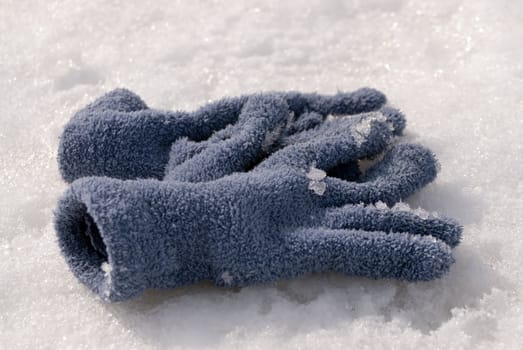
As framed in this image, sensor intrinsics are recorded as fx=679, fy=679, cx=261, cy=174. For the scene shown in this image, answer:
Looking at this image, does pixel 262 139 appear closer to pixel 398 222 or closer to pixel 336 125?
pixel 336 125

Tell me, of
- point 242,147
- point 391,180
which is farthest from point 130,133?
point 391,180

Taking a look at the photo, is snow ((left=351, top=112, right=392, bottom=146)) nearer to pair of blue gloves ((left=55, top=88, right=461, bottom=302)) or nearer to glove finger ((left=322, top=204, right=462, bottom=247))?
pair of blue gloves ((left=55, top=88, right=461, bottom=302))

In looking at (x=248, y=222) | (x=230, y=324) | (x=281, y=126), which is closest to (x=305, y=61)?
(x=281, y=126)

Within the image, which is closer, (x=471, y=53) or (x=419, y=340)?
(x=419, y=340)

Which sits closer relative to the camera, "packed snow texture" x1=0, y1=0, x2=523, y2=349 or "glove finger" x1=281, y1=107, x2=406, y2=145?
"packed snow texture" x1=0, y1=0, x2=523, y2=349

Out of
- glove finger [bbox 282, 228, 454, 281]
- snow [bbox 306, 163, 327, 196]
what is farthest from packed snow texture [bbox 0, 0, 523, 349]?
snow [bbox 306, 163, 327, 196]

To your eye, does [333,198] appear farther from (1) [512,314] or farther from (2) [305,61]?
(2) [305,61]

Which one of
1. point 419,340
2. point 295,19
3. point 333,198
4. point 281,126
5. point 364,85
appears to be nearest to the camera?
point 419,340
